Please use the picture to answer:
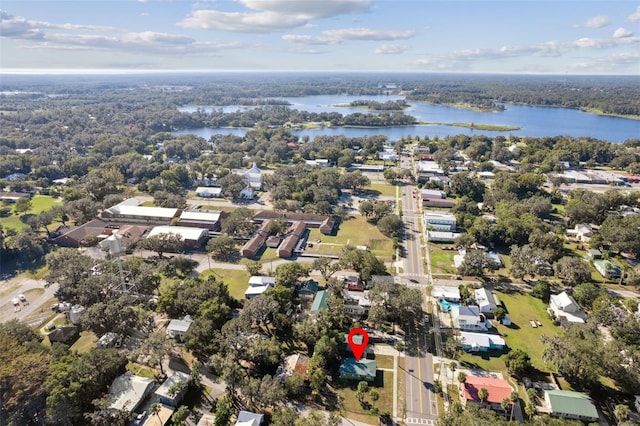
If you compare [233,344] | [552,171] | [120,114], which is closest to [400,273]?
[233,344]

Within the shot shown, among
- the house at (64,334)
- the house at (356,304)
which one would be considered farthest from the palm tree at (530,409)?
the house at (64,334)

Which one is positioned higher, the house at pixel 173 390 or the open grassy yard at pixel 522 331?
the house at pixel 173 390

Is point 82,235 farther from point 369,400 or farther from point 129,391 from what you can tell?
point 369,400

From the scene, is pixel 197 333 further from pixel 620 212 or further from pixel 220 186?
pixel 620 212

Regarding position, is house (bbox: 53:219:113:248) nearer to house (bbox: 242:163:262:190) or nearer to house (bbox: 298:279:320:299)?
house (bbox: 242:163:262:190)

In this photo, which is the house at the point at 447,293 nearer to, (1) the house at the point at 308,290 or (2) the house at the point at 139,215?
(1) the house at the point at 308,290

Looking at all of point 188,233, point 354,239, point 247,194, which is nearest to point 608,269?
point 354,239

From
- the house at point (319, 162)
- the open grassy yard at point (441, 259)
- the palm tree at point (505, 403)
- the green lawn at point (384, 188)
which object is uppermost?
the house at point (319, 162)

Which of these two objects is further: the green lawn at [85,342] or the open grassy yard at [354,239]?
the open grassy yard at [354,239]

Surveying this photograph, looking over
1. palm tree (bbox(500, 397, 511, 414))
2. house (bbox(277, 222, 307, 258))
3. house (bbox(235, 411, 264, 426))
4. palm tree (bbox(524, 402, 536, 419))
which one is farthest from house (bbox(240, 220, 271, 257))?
A: palm tree (bbox(524, 402, 536, 419))
